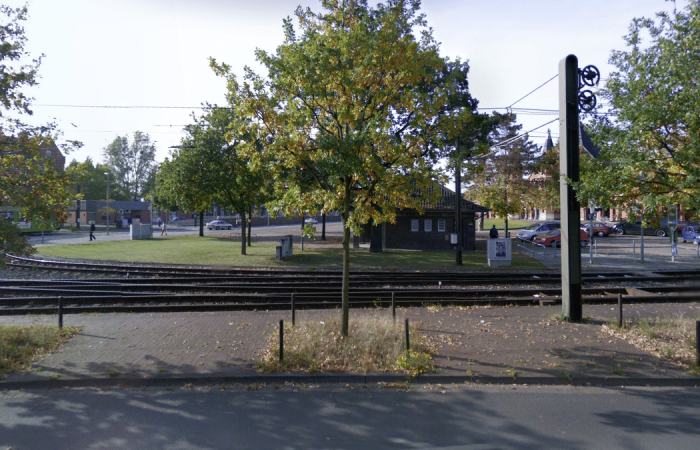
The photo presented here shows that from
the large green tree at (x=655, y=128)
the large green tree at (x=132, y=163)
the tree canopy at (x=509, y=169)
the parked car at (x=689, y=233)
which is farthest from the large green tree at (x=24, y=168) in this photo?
the large green tree at (x=132, y=163)

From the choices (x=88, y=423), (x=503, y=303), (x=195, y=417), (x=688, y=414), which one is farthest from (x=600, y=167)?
(x=88, y=423)

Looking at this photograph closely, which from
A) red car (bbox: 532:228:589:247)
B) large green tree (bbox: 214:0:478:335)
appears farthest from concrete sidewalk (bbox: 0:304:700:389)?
red car (bbox: 532:228:589:247)

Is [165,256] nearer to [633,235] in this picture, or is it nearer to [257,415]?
[257,415]

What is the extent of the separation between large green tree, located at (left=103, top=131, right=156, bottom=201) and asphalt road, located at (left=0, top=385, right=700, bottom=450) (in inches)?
3416

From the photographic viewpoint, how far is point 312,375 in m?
7.10

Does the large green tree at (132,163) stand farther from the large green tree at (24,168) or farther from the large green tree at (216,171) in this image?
the large green tree at (24,168)

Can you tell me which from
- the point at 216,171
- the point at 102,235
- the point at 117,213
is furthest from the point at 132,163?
the point at 216,171

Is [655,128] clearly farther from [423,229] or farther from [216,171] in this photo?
[423,229]

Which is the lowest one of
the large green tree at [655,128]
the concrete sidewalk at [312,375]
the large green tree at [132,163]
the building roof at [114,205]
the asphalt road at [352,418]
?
the asphalt road at [352,418]

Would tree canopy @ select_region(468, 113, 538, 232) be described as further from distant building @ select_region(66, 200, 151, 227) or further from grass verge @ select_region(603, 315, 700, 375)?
distant building @ select_region(66, 200, 151, 227)

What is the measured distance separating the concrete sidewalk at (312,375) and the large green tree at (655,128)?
9.62ft

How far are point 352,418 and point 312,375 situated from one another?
1.45 meters

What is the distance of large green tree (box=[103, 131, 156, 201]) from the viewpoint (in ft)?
284

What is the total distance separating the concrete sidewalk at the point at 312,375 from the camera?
7008 mm
